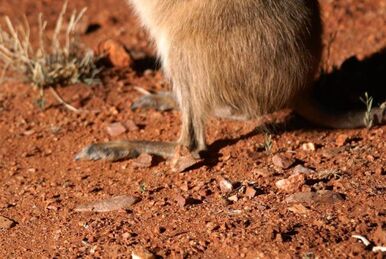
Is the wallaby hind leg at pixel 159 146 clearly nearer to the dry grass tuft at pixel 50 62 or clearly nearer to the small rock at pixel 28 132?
the small rock at pixel 28 132

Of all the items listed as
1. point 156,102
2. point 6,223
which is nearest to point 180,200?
point 6,223

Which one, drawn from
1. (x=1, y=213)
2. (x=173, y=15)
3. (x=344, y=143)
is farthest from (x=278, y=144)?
(x=1, y=213)

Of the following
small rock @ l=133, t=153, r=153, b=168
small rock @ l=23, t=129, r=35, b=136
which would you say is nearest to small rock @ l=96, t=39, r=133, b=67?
small rock @ l=23, t=129, r=35, b=136

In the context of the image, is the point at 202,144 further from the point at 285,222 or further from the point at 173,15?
the point at 285,222

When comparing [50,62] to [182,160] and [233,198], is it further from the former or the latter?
[233,198]

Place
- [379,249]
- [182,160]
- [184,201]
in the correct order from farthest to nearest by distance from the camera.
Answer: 1. [182,160]
2. [184,201]
3. [379,249]

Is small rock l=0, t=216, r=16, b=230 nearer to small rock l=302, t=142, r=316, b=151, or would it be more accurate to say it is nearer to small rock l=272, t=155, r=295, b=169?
small rock l=272, t=155, r=295, b=169

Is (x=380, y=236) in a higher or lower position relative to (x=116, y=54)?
lower
